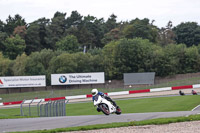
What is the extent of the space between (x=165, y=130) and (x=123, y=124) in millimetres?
2314

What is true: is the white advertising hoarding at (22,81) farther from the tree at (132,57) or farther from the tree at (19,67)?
the tree at (132,57)

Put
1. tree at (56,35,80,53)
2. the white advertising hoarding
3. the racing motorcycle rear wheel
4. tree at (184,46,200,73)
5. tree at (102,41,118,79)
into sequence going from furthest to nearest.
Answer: tree at (56,35,80,53), tree at (184,46,200,73), tree at (102,41,118,79), the white advertising hoarding, the racing motorcycle rear wheel

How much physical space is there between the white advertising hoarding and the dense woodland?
23.2 ft

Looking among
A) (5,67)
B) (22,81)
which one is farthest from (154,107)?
(5,67)

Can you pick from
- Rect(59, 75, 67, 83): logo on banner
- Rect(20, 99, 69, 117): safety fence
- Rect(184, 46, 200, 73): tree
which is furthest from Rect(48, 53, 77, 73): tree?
Rect(20, 99, 69, 117): safety fence

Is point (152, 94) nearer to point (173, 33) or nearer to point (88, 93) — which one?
point (88, 93)

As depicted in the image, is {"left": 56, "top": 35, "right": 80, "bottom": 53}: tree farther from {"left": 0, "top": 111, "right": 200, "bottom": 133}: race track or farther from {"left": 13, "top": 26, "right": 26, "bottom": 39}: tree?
{"left": 0, "top": 111, "right": 200, "bottom": 133}: race track

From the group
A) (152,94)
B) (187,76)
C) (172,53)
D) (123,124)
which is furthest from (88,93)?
(123,124)

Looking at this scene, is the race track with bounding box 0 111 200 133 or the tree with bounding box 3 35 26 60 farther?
the tree with bounding box 3 35 26 60

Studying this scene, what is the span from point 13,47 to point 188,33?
52925 millimetres

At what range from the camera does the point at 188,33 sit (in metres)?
118

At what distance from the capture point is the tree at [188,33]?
116125 millimetres

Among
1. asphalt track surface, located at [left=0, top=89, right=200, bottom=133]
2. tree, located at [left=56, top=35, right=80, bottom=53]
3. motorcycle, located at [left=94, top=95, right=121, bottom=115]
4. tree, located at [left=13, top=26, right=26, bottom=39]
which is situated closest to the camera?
asphalt track surface, located at [left=0, top=89, right=200, bottom=133]

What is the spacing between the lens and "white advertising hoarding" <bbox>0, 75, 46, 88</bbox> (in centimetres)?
7000
